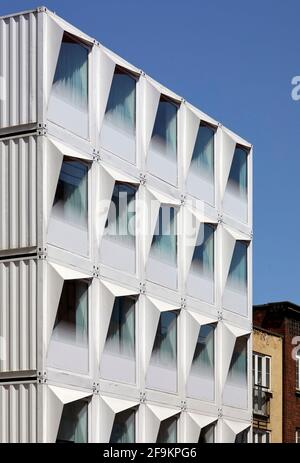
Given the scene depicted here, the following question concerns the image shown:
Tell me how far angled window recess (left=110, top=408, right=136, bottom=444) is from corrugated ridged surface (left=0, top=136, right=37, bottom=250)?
693cm

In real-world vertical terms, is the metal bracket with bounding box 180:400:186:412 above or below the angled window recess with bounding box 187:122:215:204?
below

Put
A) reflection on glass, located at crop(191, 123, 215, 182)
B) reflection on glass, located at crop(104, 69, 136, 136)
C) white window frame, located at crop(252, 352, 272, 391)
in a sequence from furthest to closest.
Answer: white window frame, located at crop(252, 352, 272, 391) → reflection on glass, located at crop(191, 123, 215, 182) → reflection on glass, located at crop(104, 69, 136, 136)

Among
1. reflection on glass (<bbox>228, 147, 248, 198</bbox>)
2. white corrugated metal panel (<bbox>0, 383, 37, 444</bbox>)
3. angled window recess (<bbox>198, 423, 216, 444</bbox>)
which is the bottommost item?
white corrugated metal panel (<bbox>0, 383, 37, 444</bbox>)

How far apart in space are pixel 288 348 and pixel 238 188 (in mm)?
13582

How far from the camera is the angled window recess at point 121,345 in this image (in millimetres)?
41219

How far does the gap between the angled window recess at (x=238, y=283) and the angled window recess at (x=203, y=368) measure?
195cm

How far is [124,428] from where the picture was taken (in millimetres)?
41938

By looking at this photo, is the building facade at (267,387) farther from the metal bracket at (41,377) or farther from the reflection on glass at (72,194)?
the metal bracket at (41,377)

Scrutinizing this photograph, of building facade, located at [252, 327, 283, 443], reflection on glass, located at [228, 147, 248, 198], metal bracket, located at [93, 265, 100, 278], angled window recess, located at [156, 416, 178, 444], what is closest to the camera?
metal bracket, located at [93, 265, 100, 278]

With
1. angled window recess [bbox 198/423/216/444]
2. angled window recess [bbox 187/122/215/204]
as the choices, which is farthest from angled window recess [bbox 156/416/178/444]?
angled window recess [bbox 187/122/215/204]

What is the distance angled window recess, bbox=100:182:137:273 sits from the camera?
41.8 metres

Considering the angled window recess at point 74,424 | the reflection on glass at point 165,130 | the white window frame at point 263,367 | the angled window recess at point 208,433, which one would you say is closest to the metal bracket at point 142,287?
the reflection on glass at point 165,130

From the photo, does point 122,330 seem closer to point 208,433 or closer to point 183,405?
point 183,405

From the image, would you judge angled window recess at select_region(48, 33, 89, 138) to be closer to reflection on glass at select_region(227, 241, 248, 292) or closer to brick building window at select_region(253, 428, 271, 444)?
reflection on glass at select_region(227, 241, 248, 292)
